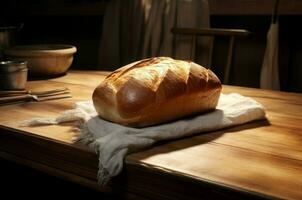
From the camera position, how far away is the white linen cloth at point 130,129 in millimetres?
740

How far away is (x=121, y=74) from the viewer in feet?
3.23

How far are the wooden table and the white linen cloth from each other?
0.06 feet

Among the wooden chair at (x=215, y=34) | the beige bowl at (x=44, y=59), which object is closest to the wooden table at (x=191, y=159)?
the beige bowl at (x=44, y=59)

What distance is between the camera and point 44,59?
5.29ft

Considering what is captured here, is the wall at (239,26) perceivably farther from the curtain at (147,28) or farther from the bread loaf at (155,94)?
the bread loaf at (155,94)

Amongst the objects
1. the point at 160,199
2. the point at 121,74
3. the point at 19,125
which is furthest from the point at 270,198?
the point at 19,125

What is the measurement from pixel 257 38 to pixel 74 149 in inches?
72.1

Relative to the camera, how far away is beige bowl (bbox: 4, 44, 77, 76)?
5.24 ft

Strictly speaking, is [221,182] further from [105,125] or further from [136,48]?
[136,48]

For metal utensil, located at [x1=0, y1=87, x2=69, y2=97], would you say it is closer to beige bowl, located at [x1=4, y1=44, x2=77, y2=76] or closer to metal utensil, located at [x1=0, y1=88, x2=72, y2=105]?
metal utensil, located at [x1=0, y1=88, x2=72, y2=105]

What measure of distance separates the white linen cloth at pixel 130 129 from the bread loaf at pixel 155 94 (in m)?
0.02

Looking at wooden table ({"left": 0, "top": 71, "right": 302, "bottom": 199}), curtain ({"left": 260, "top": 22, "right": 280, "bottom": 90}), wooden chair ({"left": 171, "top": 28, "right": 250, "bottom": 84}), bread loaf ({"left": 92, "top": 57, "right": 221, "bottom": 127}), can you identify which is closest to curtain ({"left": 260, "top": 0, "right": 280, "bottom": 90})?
curtain ({"left": 260, "top": 22, "right": 280, "bottom": 90})

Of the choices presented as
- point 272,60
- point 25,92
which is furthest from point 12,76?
point 272,60

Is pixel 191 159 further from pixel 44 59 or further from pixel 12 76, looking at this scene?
pixel 44 59
